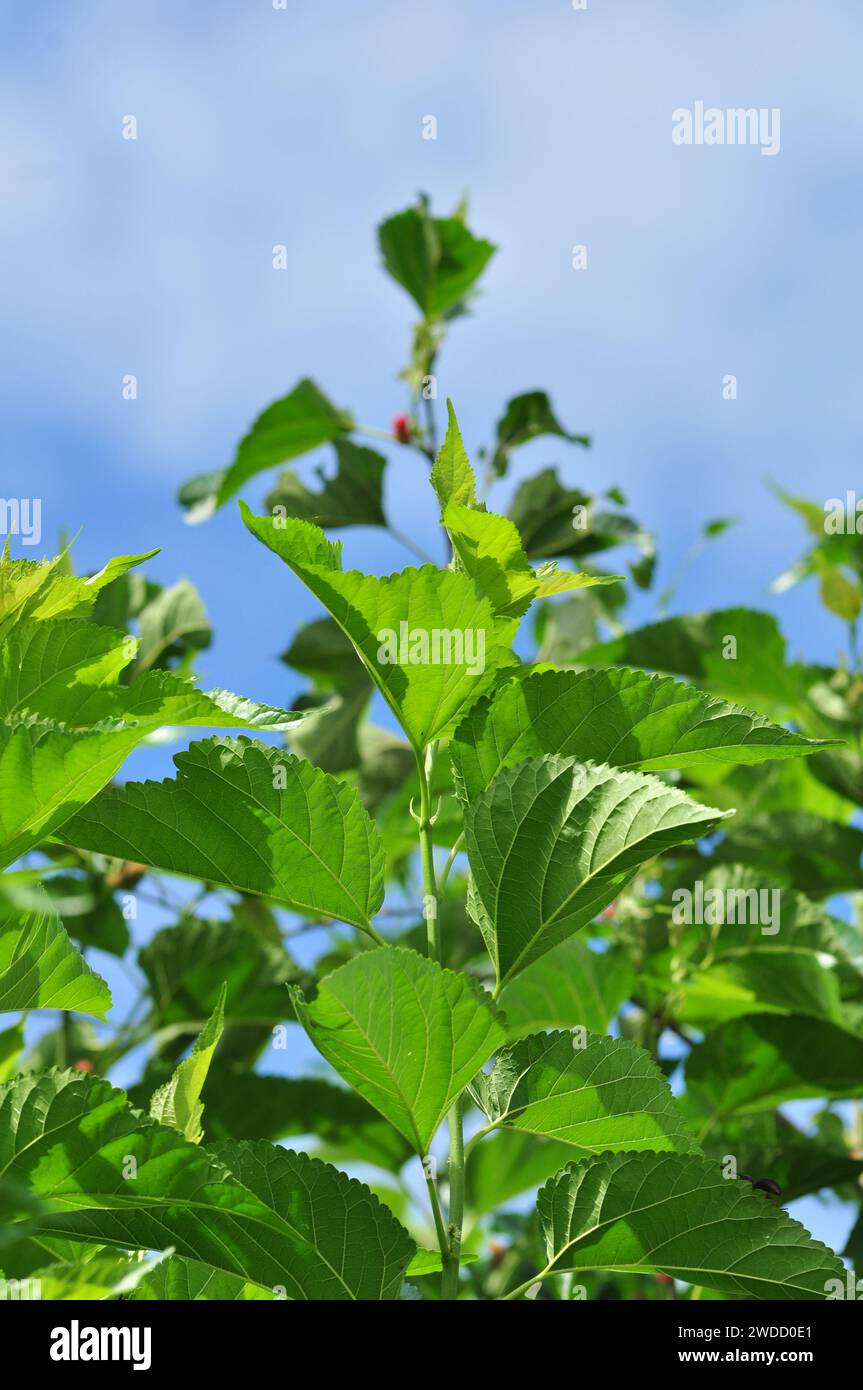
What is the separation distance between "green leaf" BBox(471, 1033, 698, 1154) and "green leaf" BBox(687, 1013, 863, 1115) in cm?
97

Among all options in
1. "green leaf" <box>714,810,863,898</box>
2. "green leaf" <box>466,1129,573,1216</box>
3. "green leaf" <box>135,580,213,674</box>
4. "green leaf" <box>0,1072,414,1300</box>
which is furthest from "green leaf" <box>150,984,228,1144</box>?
"green leaf" <box>466,1129,573,1216</box>

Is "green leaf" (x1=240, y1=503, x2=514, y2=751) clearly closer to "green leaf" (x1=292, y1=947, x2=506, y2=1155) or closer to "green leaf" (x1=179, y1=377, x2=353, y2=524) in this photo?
"green leaf" (x1=292, y1=947, x2=506, y2=1155)

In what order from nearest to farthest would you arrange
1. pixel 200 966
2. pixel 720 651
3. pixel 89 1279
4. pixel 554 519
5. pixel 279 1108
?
pixel 89 1279, pixel 279 1108, pixel 200 966, pixel 720 651, pixel 554 519

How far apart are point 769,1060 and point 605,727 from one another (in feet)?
3.63

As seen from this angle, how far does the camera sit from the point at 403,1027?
28.8 inches

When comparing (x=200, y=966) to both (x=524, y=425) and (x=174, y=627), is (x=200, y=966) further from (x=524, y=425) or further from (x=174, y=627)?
(x=524, y=425)

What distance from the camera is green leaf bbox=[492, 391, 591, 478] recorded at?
8.01 ft

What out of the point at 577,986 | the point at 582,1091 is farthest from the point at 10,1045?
the point at 577,986

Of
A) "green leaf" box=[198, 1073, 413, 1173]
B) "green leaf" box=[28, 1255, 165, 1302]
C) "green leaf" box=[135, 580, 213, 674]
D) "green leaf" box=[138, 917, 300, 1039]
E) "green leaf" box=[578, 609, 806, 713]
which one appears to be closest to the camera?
"green leaf" box=[28, 1255, 165, 1302]

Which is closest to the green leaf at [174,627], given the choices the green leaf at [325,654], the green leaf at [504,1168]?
the green leaf at [325,654]

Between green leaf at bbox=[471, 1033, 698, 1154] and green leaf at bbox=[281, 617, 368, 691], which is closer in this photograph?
green leaf at bbox=[471, 1033, 698, 1154]

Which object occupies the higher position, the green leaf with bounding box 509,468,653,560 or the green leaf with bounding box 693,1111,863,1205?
the green leaf with bounding box 509,468,653,560
